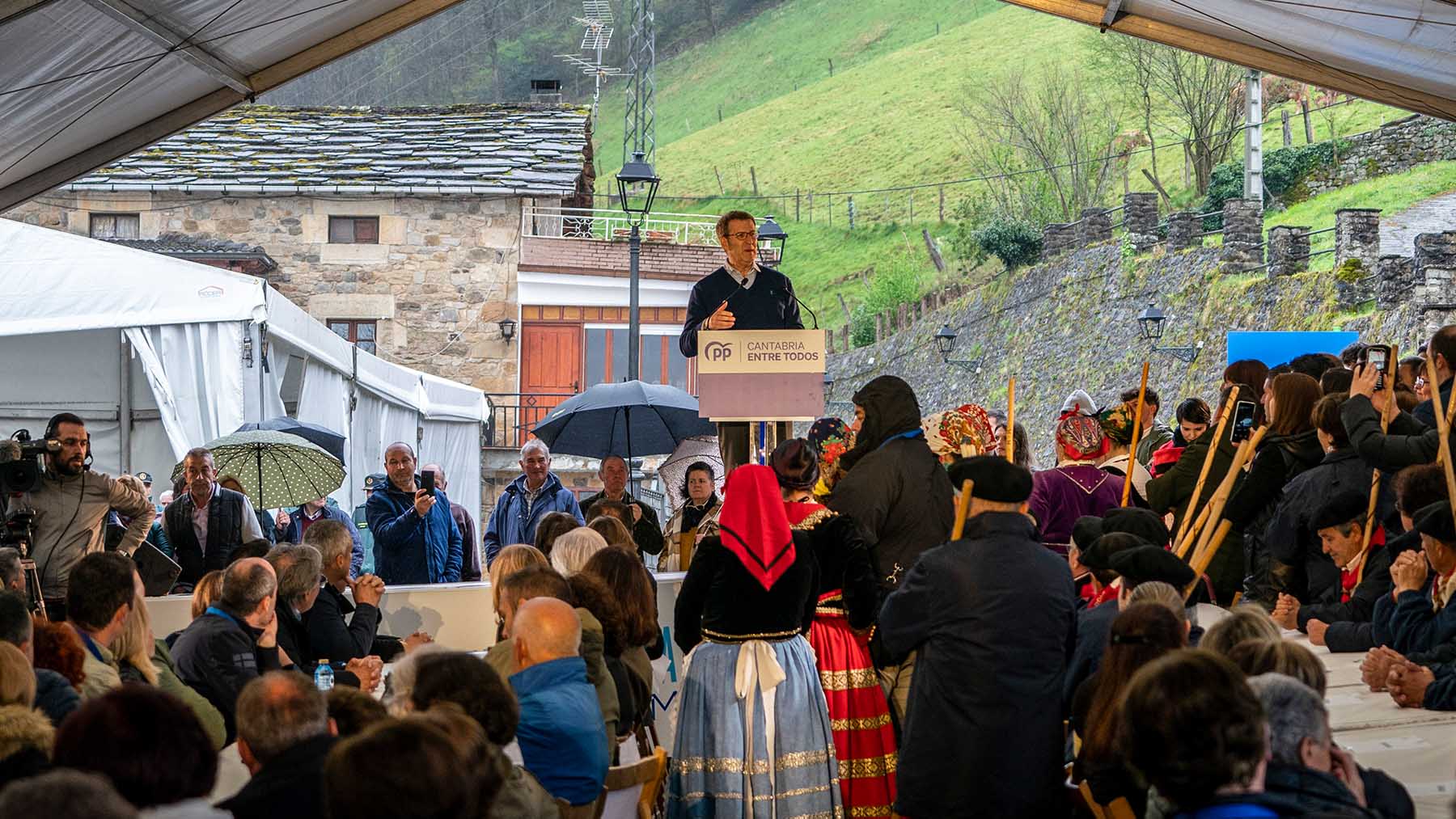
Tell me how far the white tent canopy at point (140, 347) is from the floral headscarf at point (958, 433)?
6.70 m

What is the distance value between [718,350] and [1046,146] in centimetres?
4513

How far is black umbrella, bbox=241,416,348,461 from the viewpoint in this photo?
12.0 m

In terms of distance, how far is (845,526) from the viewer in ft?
18.0

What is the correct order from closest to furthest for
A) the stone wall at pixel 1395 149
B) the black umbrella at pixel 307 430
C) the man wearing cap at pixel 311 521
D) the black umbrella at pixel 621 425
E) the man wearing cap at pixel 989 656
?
1. the man wearing cap at pixel 989 656
2. the man wearing cap at pixel 311 521
3. the black umbrella at pixel 621 425
4. the black umbrella at pixel 307 430
5. the stone wall at pixel 1395 149

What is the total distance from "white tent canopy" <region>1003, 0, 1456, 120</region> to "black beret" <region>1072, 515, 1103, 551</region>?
304cm

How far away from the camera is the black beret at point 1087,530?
5422 mm

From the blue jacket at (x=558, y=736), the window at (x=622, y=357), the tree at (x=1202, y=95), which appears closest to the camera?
the blue jacket at (x=558, y=736)

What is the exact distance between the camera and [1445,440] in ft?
15.8

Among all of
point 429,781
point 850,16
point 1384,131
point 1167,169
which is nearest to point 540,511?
point 429,781

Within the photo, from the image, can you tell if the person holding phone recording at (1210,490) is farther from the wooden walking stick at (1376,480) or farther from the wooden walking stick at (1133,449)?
the wooden walking stick at (1376,480)

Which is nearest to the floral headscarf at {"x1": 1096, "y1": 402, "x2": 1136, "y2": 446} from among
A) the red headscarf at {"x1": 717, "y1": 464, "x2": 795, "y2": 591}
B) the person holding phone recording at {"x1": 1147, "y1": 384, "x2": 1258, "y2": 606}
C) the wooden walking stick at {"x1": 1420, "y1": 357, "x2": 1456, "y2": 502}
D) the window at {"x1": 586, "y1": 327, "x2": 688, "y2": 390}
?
the person holding phone recording at {"x1": 1147, "y1": 384, "x2": 1258, "y2": 606}

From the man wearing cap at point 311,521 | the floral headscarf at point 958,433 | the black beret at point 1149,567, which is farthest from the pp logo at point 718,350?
the man wearing cap at point 311,521

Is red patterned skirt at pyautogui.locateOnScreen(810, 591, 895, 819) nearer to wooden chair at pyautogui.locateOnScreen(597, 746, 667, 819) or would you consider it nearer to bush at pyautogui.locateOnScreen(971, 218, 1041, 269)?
wooden chair at pyautogui.locateOnScreen(597, 746, 667, 819)

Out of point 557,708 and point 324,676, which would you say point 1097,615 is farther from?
point 324,676
